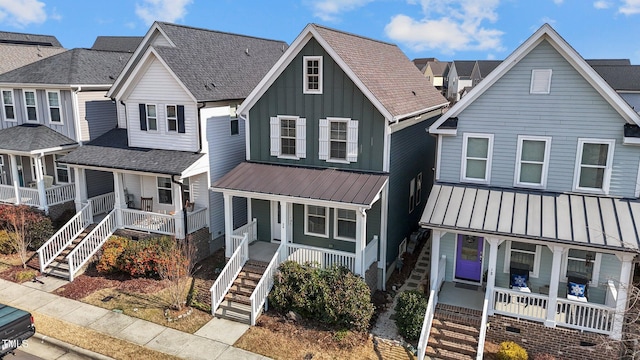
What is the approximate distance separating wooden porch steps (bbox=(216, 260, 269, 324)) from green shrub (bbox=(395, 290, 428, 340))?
5.15 meters

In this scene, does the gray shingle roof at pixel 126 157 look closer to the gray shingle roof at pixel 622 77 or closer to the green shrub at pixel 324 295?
the green shrub at pixel 324 295

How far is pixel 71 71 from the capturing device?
22688mm

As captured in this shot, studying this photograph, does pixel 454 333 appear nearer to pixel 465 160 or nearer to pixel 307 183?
pixel 465 160

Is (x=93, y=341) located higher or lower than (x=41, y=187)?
lower

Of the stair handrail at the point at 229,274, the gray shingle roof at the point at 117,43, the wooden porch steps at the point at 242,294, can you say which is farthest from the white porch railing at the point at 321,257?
the gray shingle roof at the point at 117,43

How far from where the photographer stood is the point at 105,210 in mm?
22500

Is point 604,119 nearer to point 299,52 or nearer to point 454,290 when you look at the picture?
point 454,290

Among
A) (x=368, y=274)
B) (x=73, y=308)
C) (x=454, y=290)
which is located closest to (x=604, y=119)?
(x=454, y=290)

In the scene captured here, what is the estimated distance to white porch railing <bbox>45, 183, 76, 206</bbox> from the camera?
22.3 metres

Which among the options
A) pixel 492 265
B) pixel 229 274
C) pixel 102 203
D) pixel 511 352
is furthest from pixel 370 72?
pixel 102 203

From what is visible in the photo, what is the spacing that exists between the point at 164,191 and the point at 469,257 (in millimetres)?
14021

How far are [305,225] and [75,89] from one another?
13720 millimetres

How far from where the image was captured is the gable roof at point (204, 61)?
749 inches

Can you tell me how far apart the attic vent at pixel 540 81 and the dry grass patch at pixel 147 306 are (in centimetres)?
1341
